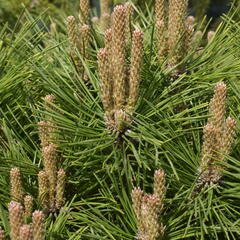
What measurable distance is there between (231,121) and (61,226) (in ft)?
1.10

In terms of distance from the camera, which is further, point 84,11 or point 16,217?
point 84,11

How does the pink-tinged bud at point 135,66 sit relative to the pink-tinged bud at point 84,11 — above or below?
below

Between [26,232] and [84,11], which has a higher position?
[84,11]

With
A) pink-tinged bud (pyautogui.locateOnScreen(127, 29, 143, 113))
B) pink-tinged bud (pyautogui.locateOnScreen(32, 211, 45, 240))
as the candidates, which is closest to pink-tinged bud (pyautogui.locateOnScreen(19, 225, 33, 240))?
pink-tinged bud (pyautogui.locateOnScreen(32, 211, 45, 240))

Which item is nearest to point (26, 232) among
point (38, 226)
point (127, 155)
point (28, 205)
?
point (38, 226)

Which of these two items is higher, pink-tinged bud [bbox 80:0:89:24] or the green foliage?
pink-tinged bud [bbox 80:0:89:24]

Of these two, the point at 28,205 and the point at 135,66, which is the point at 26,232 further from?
the point at 135,66

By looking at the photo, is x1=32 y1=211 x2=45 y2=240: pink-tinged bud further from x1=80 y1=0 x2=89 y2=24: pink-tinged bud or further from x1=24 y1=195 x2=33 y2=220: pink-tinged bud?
x1=80 y1=0 x2=89 y2=24: pink-tinged bud

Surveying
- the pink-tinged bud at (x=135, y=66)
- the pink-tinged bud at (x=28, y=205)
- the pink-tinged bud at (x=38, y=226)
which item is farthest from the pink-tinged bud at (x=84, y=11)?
the pink-tinged bud at (x=38, y=226)

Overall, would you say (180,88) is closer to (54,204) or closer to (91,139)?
(91,139)

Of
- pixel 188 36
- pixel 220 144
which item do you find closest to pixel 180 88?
pixel 188 36

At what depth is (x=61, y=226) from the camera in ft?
3.15

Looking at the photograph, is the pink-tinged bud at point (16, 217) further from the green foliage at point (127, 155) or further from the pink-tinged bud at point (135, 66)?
the pink-tinged bud at point (135, 66)

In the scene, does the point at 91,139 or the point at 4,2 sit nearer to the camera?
the point at 91,139
